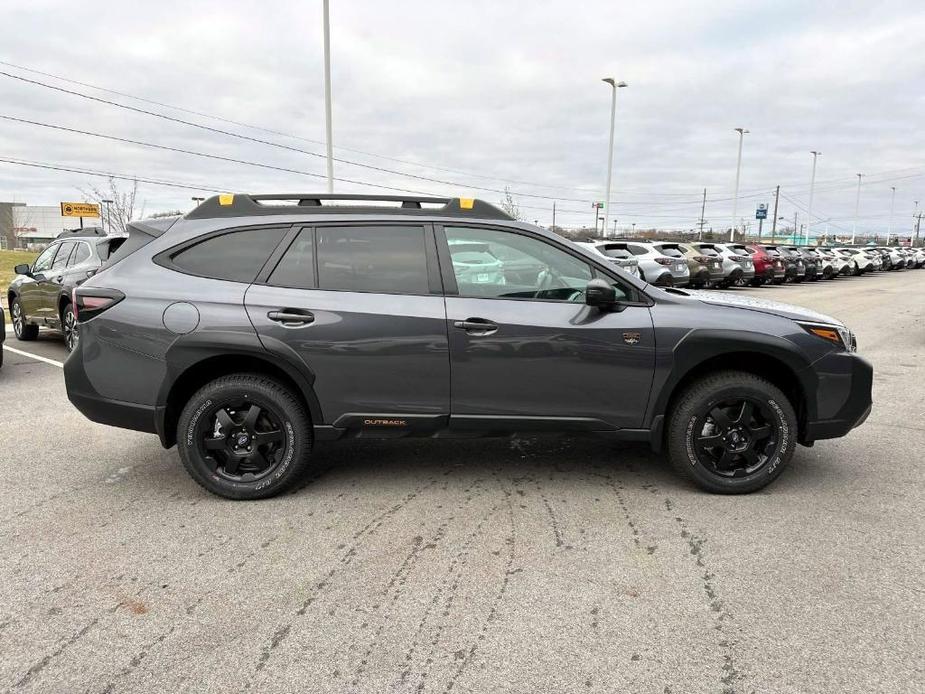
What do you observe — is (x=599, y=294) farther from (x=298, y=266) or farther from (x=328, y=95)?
(x=328, y=95)

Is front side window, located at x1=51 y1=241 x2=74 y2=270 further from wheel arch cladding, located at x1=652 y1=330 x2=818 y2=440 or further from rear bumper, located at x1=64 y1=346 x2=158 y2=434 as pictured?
wheel arch cladding, located at x1=652 y1=330 x2=818 y2=440

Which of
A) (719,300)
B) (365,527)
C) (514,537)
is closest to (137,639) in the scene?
(365,527)

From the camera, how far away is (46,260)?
32.9ft

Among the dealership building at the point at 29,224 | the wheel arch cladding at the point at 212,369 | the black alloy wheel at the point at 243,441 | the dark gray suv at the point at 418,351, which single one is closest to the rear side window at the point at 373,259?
the dark gray suv at the point at 418,351

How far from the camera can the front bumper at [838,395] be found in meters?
4.01

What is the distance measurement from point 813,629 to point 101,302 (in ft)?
13.2

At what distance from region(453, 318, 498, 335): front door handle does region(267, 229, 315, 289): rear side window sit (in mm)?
913

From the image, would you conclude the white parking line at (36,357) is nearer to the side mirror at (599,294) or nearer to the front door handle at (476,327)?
the front door handle at (476,327)

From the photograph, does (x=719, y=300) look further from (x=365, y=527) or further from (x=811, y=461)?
(x=365, y=527)

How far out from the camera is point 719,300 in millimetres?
4211

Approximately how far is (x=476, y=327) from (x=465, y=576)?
1.38 metres

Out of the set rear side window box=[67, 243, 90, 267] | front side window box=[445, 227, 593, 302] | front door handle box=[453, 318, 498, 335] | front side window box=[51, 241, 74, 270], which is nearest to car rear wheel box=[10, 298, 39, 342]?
front side window box=[51, 241, 74, 270]

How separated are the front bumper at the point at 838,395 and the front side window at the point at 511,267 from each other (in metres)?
1.54

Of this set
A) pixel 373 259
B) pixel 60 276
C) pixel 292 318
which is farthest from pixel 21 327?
pixel 373 259
